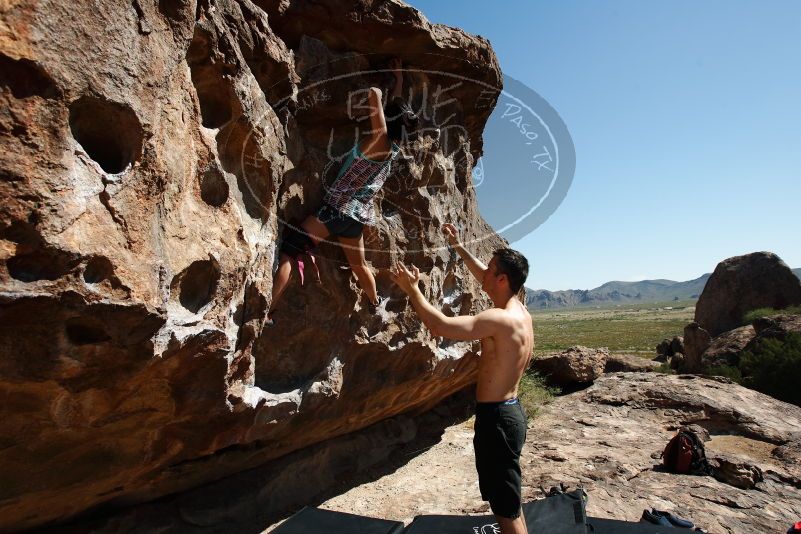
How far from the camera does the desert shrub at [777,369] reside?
10711 millimetres

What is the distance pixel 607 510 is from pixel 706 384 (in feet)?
19.8

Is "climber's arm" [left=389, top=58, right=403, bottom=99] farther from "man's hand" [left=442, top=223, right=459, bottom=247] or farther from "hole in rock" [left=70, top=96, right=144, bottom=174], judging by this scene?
"hole in rock" [left=70, top=96, right=144, bottom=174]

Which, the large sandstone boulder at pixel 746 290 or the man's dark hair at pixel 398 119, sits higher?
the man's dark hair at pixel 398 119

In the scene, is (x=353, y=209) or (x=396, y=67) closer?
(x=353, y=209)

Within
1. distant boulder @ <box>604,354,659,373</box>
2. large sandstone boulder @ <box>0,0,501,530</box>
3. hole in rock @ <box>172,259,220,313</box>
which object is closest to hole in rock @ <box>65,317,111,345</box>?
large sandstone boulder @ <box>0,0,501,530</box>

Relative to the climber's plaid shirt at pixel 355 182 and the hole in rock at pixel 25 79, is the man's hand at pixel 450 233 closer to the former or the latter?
the climber's plaid shirt at pixel 355 182

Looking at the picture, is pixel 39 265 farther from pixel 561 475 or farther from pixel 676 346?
pixel 676 346

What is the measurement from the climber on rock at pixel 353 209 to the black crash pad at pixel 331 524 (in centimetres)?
157

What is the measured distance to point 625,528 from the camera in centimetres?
402

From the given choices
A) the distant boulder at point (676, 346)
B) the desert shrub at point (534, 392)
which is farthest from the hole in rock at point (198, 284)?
the distant boulder at point (676, 346)

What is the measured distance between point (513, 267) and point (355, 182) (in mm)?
1439

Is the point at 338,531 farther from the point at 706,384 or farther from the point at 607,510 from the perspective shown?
the point at 706,384

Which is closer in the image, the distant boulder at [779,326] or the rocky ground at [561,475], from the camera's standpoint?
the rocky ground at [561,475]

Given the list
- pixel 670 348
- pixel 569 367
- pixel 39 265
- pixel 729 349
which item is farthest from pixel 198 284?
pixel 670 348
